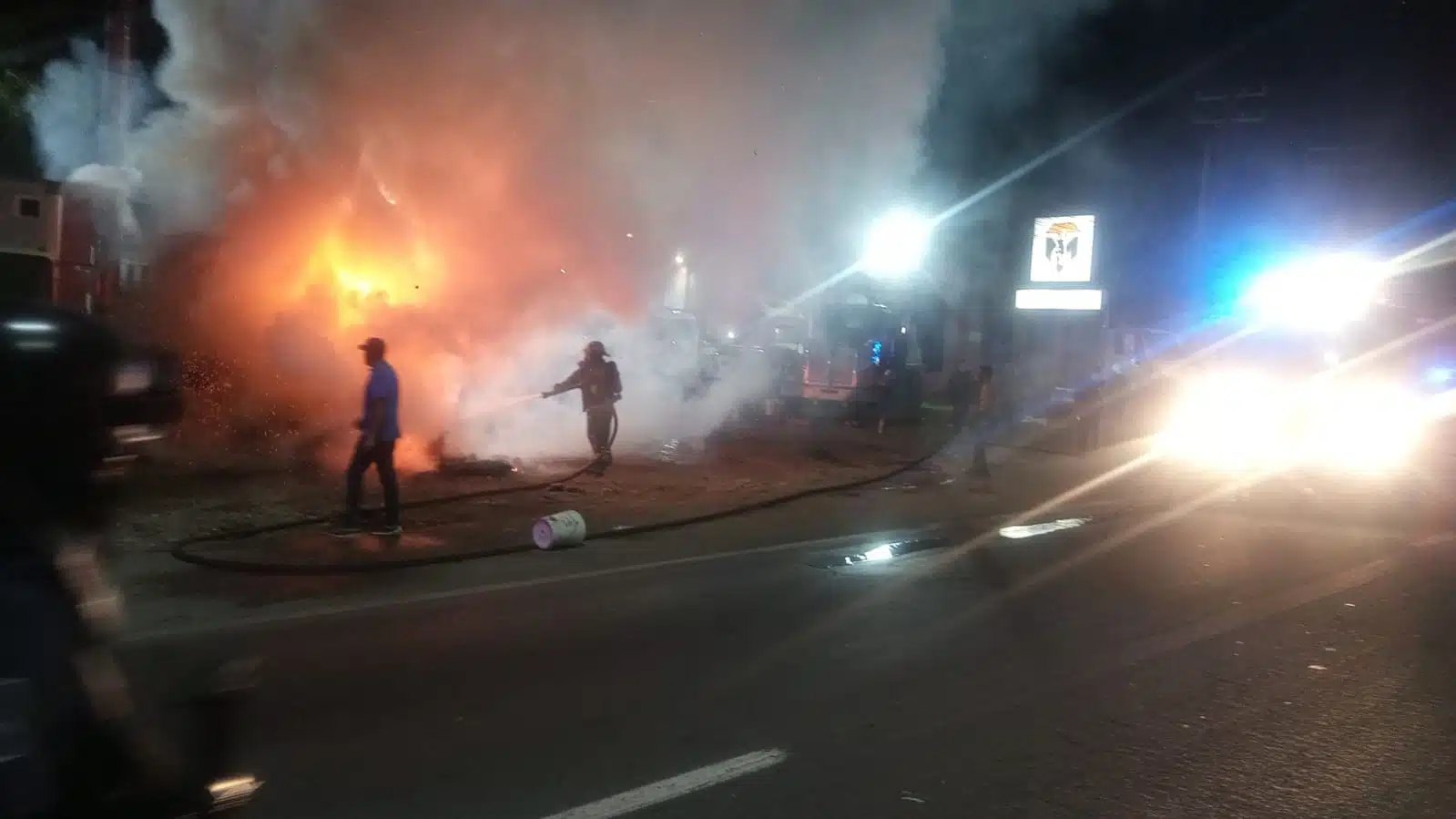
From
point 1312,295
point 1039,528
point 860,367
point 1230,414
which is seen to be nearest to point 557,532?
point 1039,528

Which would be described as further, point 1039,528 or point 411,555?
point 1039,528

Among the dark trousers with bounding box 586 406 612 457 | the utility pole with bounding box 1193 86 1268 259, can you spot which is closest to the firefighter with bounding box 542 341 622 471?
the dark trousers with bounding box 586 406 612 457

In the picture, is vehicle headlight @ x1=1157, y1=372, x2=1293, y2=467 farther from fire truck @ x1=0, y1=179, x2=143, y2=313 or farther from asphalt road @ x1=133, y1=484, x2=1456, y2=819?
fire truck @ x1=0, y1=179, x2=143, y2=313

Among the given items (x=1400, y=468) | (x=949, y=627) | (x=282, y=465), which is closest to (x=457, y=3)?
(x=282, y=465)

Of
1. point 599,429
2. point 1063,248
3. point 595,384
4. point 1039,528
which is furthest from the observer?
point 1063,248

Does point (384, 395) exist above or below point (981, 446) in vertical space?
above

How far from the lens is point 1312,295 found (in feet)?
84.8

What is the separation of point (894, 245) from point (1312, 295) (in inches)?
377

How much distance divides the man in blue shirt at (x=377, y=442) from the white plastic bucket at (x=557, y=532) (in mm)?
1160

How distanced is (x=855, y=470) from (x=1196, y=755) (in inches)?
408

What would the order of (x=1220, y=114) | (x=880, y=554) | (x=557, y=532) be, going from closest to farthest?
(x=557, y=532), (x=880, y=554), (x=1220, y=114)

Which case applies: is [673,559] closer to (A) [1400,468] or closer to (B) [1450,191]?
(A) [1400,468]

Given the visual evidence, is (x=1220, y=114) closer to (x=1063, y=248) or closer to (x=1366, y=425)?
(x=1063, y=248)

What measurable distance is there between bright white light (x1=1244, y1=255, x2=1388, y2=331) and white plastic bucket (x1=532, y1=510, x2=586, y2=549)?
2036 cm
